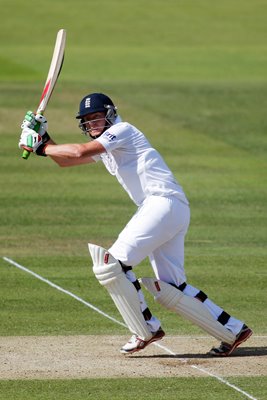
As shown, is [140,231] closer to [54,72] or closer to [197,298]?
[197,298]

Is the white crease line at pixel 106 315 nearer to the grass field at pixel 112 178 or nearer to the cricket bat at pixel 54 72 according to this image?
the grass field at pixel 112 178

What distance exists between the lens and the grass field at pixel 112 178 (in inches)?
409

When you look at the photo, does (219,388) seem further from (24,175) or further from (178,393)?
(24,175)

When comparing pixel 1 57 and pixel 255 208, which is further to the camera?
pixel 1 57

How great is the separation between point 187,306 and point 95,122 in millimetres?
1569

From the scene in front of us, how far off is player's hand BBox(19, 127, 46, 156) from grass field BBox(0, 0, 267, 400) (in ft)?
5.39

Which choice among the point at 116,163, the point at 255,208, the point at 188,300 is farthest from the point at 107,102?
the point at 255,208

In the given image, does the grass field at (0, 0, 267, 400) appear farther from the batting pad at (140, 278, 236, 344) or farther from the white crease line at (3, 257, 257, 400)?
the batting pad at (140, 278, 236, 344)

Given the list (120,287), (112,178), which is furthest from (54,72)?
(112,178)

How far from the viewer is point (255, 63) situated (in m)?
31.8

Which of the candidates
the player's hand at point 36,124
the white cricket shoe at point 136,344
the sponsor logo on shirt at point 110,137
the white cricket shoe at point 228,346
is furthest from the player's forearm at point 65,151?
the white cricket shoe at point 228,346

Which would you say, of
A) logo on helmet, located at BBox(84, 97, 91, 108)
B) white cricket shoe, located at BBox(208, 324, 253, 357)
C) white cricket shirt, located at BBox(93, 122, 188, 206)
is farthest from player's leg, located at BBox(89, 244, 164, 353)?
logo on helmet, located at BBox(84, 97, 91, 108)

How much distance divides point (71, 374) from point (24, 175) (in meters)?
10.2

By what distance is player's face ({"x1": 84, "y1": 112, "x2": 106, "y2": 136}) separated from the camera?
9.23 metres
